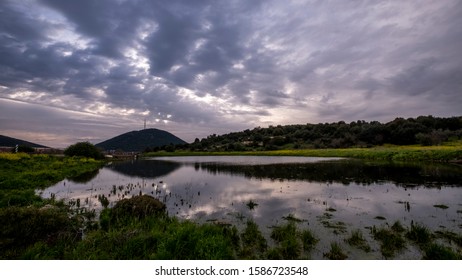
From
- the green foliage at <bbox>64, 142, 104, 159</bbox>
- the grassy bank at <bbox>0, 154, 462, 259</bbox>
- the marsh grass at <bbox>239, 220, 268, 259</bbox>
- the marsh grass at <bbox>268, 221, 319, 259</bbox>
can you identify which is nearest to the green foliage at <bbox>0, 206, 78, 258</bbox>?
the grassy bank at <bbox>0, 154, 462, 259</bbox>

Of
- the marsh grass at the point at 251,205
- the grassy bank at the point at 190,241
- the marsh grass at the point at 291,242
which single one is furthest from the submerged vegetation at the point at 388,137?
the marsh grass at the point at 291,242

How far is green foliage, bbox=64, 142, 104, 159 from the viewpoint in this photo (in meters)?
60.5

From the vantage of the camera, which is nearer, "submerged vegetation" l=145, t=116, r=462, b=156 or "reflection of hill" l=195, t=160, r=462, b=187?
"reflection of hill" l=195, t=160, r=462, b=187

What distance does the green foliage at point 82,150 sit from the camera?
199 ft

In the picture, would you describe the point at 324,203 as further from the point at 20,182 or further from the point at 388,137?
the point at 388,137

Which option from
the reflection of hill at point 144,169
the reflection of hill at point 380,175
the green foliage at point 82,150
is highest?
the green foliage at point 82,150

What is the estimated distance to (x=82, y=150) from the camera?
61.6m

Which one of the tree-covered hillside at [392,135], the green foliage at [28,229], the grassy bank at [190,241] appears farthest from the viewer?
the tree-covered hillside at [392,135]

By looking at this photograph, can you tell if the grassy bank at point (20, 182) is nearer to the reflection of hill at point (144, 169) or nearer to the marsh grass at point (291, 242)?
the reflection of hill at point (144, 169)

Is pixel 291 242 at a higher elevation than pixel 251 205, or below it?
higher

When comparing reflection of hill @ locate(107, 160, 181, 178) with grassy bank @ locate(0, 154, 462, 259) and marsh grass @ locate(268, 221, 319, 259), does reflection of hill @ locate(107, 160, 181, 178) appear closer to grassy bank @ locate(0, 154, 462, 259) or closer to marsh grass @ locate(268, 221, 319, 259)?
grassy bank @ locate(0, 154, 462, 259)

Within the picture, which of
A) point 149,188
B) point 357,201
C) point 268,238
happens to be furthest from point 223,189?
point 268,238

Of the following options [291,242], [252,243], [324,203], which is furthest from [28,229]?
[324,203]

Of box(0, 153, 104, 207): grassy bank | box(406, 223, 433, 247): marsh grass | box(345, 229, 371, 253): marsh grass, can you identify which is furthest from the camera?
box(0, 153, 104, 207): grassy bank
